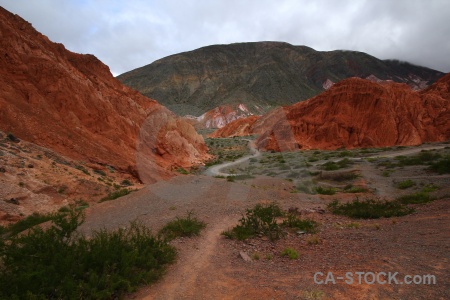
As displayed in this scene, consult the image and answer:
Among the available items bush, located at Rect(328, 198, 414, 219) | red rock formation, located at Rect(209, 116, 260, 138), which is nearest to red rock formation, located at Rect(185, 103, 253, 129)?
red rock formation, located at Rect(209, 116, 260, 138)

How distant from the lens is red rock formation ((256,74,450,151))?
43219mm

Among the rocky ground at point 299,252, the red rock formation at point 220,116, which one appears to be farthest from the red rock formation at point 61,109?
the red rock formation at point 220,116

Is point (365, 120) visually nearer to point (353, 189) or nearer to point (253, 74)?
point (353, 189)

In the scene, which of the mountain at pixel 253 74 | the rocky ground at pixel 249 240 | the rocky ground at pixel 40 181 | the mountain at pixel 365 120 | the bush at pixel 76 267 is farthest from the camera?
the mountain at pixel 253 74

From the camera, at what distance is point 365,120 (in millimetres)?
44188

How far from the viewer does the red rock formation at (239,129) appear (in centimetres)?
8044

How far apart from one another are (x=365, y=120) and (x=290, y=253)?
1709 inches

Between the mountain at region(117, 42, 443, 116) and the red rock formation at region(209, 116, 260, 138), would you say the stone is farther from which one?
the mountain at region(117, 42, 443, 116)

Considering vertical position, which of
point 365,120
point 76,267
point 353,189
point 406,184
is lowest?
point 76,267

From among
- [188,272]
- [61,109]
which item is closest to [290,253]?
[188,272]

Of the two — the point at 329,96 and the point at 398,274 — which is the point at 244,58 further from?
the point at 398,274

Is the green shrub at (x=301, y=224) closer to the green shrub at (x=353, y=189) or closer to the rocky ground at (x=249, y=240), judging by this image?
the rocky ground at (x=249, y=240)

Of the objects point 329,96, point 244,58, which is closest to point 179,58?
point 244,58

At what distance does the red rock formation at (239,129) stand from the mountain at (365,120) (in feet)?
99.8
